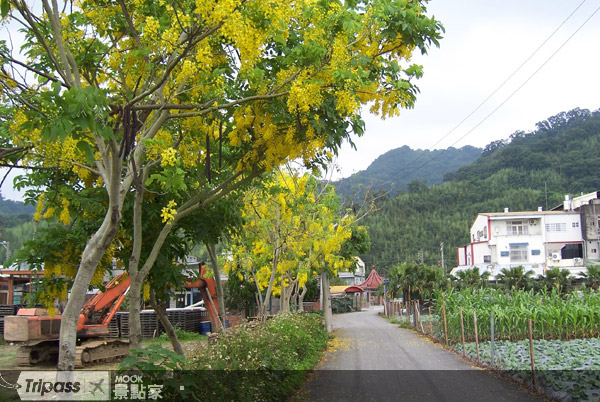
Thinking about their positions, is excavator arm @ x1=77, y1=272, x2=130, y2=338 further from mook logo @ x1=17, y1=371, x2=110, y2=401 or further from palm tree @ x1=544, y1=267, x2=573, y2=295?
palm tree @ x1=544, y1=267, x2=573, y2=295

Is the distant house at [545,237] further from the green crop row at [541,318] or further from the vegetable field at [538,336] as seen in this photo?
the green crop row at [541,318]

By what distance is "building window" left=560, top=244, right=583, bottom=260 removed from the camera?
53.6 m

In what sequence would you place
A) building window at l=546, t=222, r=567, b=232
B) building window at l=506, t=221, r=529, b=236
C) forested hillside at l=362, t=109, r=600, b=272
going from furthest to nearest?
forested hillside at l=362, t=109, r=600, b=272 → building window at l=506, t=221, r=529, b=236 → building window at l=546, t=222, r=567, b=232

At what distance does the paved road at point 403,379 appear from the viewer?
10.0 meters

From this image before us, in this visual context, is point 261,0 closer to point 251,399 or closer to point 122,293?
point 251,399

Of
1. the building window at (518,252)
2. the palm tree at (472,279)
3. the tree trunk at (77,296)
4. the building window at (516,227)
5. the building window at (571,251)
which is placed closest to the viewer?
the tree trunk at (77,296)

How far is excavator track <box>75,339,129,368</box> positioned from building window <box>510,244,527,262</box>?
44.8 m

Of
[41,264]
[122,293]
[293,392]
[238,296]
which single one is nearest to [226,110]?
[41,264]

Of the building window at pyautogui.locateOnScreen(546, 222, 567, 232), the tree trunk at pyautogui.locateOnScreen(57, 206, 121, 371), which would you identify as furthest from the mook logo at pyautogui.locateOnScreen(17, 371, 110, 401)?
the building window at pyautogui.locateOnScreen(546, 222, 567, 232)

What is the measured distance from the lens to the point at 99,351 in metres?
17.6

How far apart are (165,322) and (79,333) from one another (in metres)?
10.9

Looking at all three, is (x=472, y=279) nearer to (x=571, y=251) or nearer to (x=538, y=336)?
(x=538, y=336)

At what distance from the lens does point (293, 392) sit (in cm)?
1014

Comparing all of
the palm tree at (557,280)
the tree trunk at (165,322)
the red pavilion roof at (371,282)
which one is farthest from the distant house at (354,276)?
the tree trunk at (165,322)
